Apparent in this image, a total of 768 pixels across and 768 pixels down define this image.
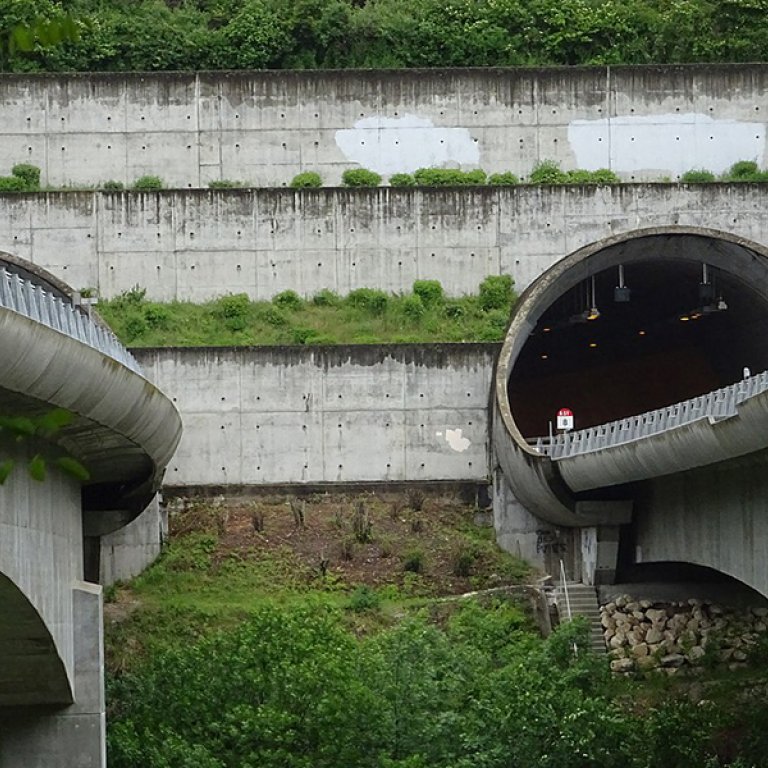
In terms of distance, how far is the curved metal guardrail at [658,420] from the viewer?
33.1 metres

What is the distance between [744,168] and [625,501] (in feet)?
55.1

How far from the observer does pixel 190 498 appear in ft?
158

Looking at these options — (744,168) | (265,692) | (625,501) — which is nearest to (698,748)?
(265,692)

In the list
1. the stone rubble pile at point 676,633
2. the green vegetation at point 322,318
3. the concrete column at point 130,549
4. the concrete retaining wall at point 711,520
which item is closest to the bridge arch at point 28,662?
the concrete retaining wall at point 711,520

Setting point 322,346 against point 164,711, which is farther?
point 322,346

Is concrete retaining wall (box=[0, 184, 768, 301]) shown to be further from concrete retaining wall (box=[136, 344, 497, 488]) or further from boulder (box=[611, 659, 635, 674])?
boulder (box=[611, 659, 635, 674])

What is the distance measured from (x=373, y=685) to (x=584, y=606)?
10246 mm

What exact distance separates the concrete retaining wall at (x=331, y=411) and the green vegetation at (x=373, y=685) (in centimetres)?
463

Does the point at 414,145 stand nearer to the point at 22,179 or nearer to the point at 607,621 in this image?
the point at 22,179

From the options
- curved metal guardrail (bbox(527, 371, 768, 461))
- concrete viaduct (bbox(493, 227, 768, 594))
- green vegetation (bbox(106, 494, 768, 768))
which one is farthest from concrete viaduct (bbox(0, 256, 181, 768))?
concrete viaduct (bbox(493, 227, 768, 594))

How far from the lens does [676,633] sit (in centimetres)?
4200

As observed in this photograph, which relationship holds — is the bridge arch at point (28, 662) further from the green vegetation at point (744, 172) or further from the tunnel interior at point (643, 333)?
the green vegetation at point (744, 172)

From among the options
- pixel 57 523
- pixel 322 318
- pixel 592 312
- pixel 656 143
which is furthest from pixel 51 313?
pixel 656 143

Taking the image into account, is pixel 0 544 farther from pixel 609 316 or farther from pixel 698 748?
pixel 609 316
